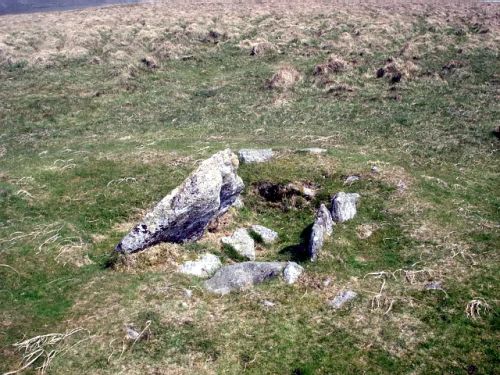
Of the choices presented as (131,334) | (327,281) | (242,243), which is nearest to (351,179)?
(242,243)

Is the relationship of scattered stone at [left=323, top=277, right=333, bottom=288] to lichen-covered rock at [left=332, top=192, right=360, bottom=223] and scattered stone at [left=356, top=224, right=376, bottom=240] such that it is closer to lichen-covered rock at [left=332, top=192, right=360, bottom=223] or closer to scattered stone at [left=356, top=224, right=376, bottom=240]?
scattered stone at [left=356, top=224, right=376, bottom=240]

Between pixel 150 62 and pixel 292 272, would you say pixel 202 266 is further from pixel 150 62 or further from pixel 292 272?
pixel 150 62

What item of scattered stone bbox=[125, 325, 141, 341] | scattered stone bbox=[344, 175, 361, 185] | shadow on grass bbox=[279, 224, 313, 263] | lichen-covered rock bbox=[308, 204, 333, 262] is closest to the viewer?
scattered stone bbox=[125, 325, 141, 341]

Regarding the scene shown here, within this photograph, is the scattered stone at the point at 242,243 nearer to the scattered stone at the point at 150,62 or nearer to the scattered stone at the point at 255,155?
the scattered stone at the point at 255,155

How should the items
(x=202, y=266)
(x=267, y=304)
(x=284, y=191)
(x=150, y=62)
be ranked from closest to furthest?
(x=267, y=304) → (x=202, y=266) → (x=284, y=191) → (x=150, y=62)

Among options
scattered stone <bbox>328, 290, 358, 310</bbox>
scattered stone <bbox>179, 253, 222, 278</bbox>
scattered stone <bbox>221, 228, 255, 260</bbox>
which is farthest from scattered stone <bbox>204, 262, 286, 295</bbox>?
scattered stone <bbox>328, 290, 358, 310</bbox>

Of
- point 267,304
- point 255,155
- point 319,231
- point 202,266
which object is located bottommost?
point 202,266

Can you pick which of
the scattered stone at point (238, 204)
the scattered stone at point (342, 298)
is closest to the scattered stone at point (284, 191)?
the scattered stone at point (238, 204)
